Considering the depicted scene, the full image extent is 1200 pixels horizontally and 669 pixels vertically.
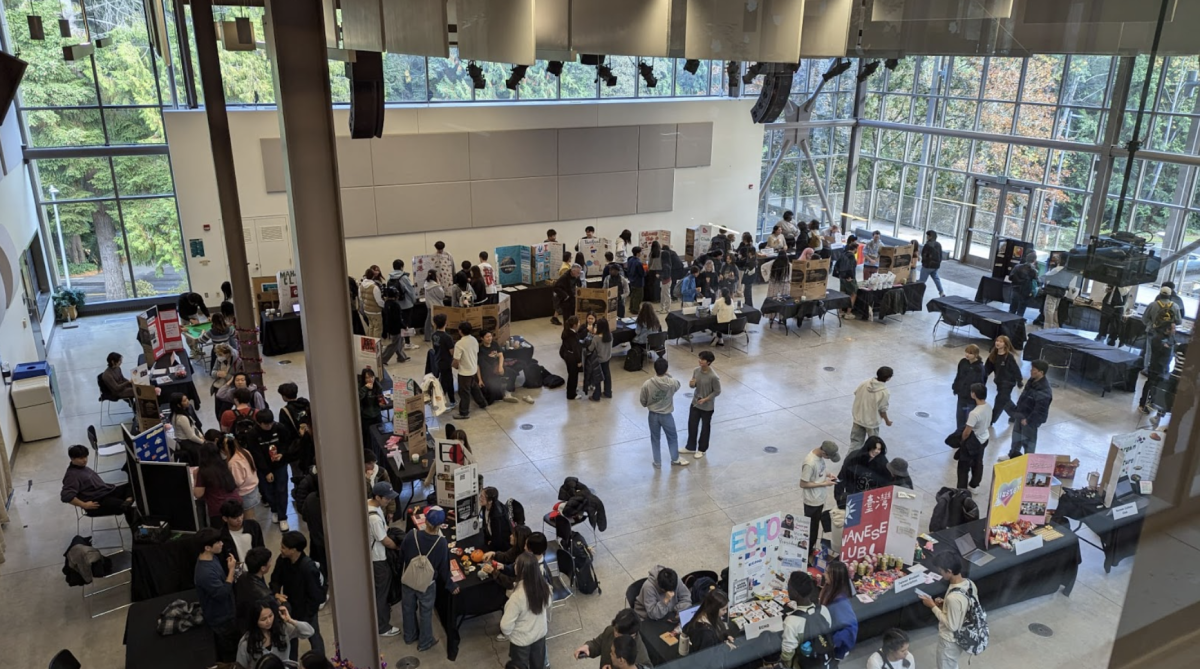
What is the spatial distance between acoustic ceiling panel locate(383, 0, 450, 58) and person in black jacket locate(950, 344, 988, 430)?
6.92 m

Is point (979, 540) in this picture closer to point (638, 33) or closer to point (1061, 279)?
point (638, 33)

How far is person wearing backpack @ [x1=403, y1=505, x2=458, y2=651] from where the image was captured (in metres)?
6.33

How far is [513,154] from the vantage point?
16.1 metres

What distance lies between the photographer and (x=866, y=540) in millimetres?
6648

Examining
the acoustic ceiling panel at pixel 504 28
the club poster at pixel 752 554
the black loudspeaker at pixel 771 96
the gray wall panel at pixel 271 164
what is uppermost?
the acoustic ceiling panel at pixel 504 28

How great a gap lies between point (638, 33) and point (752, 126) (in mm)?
12299

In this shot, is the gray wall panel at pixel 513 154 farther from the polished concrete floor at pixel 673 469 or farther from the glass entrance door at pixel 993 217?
the glass entrance door at pixel 993 217

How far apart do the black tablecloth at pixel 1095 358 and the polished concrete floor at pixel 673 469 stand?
0.75 ft

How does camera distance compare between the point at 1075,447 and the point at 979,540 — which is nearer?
the point at 979,540

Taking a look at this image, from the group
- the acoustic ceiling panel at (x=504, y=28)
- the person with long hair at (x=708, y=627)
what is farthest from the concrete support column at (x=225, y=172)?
the person with long hair at (x=708, y=627)

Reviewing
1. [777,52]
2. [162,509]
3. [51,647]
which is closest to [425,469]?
[162,509]

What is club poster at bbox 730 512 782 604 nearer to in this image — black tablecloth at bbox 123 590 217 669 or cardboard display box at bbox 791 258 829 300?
black tablecloth at bbox 123 590 217 669

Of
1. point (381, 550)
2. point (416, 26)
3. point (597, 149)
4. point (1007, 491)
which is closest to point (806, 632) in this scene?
point (1007, 491)

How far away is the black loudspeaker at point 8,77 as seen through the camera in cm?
777
